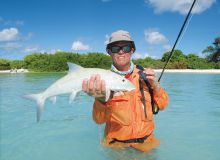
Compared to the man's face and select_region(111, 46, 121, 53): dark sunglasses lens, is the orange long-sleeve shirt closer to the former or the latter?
the man's face

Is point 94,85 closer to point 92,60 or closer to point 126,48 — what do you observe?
point 126,48

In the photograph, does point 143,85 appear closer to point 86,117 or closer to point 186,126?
point 186,126

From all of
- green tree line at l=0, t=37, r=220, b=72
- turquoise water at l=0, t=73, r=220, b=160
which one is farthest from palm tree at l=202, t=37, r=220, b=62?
turquoise water at l=0, t=73, r=220, b=160

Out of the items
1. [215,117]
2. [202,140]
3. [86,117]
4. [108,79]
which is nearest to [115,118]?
[108,79]

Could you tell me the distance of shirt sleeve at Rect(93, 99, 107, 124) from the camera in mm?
4052

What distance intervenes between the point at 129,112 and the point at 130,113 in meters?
0.02

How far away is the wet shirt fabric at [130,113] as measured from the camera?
407cm

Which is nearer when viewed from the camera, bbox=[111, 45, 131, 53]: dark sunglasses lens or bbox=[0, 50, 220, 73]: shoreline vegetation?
bbox=[111, 45, 131, 53]: dark sunglasses lens

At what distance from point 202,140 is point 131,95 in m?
3.84

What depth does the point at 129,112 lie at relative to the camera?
4070mm

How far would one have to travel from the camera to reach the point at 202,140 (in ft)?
23.1

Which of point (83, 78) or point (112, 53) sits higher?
point (112, 53)

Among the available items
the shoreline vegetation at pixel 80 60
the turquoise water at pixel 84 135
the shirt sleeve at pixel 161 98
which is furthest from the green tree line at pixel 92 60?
the shirt sleeve at pixel 161 98

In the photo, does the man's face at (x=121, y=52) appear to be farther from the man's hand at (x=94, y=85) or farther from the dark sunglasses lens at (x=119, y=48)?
the man's hand at (x=94, y=85)
